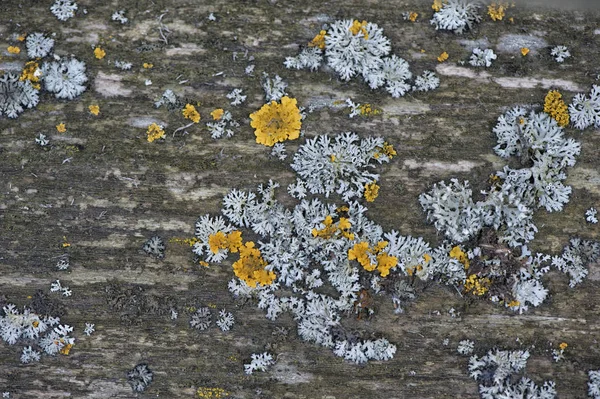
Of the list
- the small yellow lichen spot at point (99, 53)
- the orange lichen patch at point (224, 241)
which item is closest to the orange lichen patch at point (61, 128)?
the small yellow lichen spot at point (99, 53)

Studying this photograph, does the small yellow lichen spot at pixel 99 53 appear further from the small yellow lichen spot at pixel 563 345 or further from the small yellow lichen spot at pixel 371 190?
the small yellow lichen spot at pixel 563 345

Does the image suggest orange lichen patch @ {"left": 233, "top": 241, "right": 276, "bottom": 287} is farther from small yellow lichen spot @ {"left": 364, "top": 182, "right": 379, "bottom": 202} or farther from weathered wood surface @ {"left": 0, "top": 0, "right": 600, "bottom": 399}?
small yellow lichen spot @ {"left": 364, "top": 182, "right": 379, "bottom": 202}

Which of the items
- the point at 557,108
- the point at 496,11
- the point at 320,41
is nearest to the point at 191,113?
the point at 320,41

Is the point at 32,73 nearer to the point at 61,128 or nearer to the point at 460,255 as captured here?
the point at 61,128

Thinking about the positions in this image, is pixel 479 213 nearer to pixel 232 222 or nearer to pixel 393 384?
pixel 393 384

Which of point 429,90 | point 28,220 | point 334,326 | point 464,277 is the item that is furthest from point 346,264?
point 28,220

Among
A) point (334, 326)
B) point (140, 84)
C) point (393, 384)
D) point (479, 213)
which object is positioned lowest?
point (393, 384)

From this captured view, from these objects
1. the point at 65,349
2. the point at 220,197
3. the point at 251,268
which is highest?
the point at 220,197
